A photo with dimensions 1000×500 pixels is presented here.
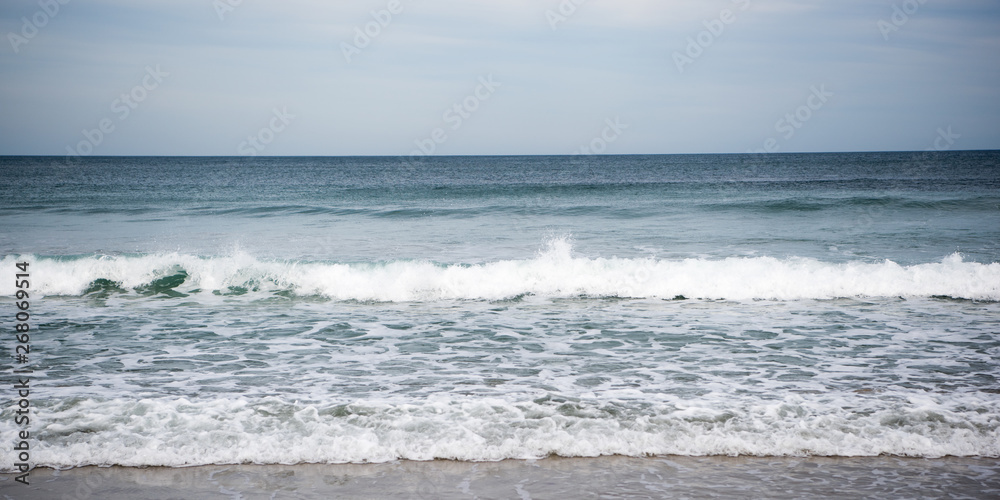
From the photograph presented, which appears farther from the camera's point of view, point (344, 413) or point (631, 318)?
point (631, 318)

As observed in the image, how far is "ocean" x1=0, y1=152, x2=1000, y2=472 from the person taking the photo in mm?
5270

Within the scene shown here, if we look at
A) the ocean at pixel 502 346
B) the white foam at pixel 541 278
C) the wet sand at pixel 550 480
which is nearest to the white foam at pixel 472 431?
the ocean at pixel 502 346

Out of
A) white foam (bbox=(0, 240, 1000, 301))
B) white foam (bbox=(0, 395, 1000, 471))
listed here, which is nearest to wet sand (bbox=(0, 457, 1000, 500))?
white foam (bbox=(0, 395, 1000, 471))

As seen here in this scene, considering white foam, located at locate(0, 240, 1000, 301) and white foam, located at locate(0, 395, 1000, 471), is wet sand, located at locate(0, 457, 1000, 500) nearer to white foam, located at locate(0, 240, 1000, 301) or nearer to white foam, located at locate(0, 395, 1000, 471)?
white foam, located at locate(0, 395, 1000, 471)

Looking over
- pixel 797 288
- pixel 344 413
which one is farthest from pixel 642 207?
pixel 344 413

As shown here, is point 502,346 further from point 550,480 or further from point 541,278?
point 541,278

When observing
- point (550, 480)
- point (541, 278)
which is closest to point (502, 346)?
point (550, 480)

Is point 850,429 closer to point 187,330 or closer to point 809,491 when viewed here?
point 809,491

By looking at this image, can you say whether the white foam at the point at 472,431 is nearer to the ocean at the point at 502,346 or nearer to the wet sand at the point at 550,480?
the ocean at the point at 502,346

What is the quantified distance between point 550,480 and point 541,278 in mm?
8451

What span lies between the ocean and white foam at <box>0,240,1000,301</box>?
2.6 inches

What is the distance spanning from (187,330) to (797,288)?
34.8 feet

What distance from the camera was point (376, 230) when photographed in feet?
69.8

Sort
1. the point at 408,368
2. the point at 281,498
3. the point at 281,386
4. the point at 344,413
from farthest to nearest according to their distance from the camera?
the point at 408,368 → the point at 281,386 → the point at 344,413 → the point at 281,498
